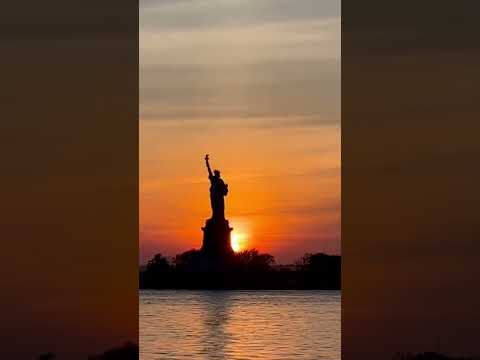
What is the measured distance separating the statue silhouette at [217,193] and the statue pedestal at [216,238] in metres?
0.17

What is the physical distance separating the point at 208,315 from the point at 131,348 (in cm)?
416

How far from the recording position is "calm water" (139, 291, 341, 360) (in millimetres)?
10742

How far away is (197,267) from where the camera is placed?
595 inches

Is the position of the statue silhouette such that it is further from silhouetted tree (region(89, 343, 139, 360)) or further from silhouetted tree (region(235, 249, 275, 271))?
silhouetted tree (region(89, 343, 139, 360))

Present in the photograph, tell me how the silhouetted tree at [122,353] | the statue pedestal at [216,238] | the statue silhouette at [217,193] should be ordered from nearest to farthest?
the silhouetted tree at [122,353], the statue silhouette at [217,193], the statue pedestal at [216,238]

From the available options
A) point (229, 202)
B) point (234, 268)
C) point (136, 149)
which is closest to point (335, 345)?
point (229, 202)

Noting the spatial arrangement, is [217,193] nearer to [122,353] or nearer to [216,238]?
[216,238]

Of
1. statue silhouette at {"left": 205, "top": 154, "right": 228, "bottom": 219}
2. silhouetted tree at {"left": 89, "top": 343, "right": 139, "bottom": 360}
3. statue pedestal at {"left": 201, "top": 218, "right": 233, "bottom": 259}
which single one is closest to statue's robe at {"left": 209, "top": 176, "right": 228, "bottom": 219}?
statue silhouette at {"left": 205, "top": 154, "right": 228, "bottom": 219}

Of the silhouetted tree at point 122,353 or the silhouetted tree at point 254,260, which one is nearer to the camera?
the silhouetted tree at point 122,353

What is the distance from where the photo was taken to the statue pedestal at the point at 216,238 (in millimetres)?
14144

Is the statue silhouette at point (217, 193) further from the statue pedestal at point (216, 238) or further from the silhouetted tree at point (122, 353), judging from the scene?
the silhouetted tree at point (122, 353)

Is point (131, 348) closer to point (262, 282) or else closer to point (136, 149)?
point (136, 149)

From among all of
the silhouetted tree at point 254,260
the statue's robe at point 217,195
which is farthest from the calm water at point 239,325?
the statue's robe at point 217,195

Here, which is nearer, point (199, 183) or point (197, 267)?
point (199, 183)
